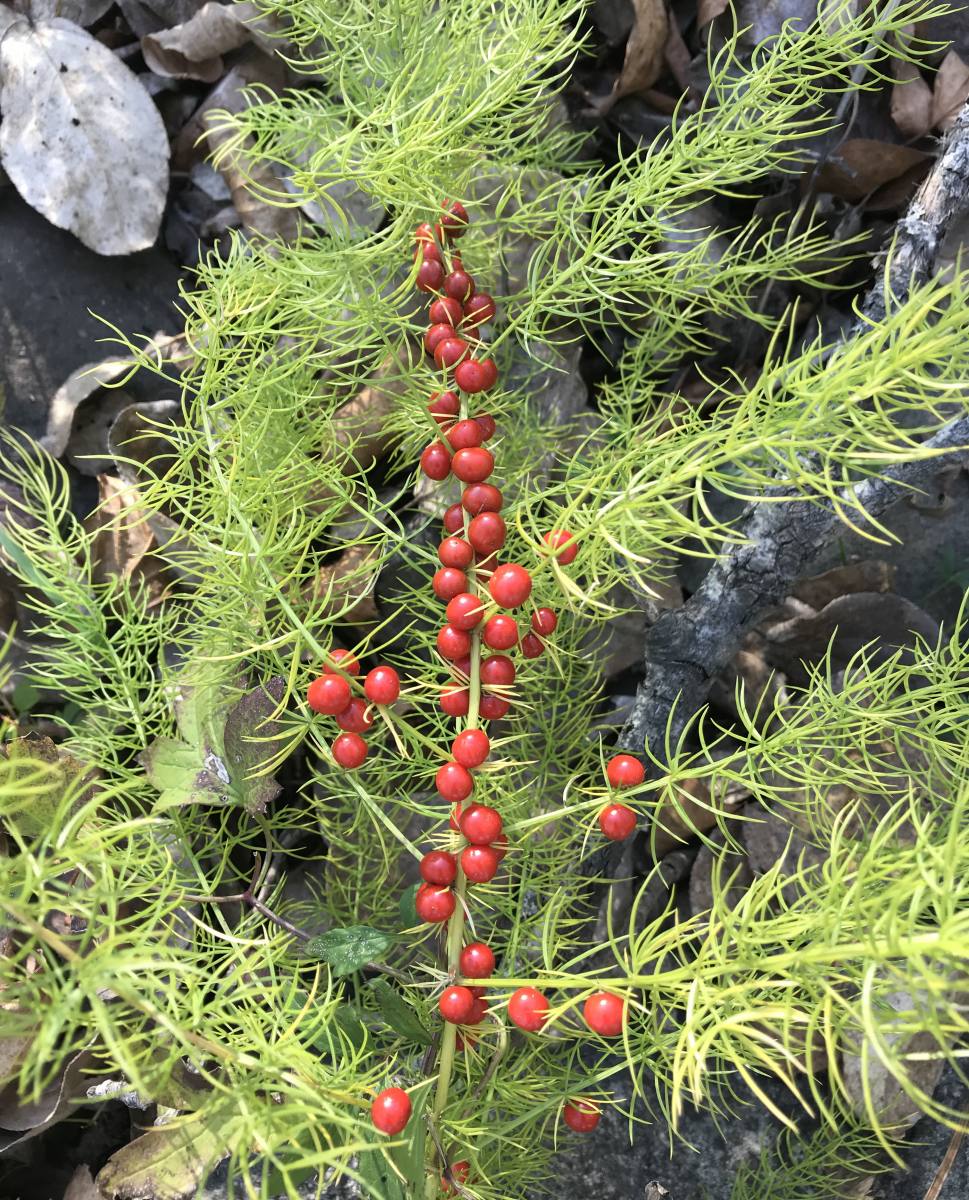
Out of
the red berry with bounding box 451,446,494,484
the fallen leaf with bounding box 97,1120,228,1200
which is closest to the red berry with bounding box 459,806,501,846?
the red berry with bounding box 451,446,494,484

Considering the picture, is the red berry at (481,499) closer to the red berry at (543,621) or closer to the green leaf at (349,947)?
the red berry at (543,621)

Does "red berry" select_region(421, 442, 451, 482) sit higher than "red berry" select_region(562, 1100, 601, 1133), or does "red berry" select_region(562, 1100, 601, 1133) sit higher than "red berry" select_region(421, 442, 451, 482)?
"red berry" select_region(421, 442, 451, 482)

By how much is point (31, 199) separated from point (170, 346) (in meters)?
0.24

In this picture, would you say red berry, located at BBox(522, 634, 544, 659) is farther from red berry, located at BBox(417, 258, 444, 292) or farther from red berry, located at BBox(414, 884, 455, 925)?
red berry, located at BBox(417, 258, 444, 292)

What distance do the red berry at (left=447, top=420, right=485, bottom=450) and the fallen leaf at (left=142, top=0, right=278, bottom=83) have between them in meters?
0.87

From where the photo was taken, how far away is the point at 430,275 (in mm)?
677

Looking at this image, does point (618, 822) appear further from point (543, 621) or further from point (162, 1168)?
point (162, 1168)

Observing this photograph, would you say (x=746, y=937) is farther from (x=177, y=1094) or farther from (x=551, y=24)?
(x=551, y=24)

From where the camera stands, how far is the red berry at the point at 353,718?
60 centimetres

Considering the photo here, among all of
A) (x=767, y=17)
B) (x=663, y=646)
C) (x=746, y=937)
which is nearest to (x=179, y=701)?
(x=663, y=646)

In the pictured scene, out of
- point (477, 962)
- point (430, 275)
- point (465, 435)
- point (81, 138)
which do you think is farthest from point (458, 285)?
point (81, 138)

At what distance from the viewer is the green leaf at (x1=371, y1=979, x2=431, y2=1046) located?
0.61 metres

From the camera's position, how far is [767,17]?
1057mm

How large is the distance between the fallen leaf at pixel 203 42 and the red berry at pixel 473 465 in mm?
903
